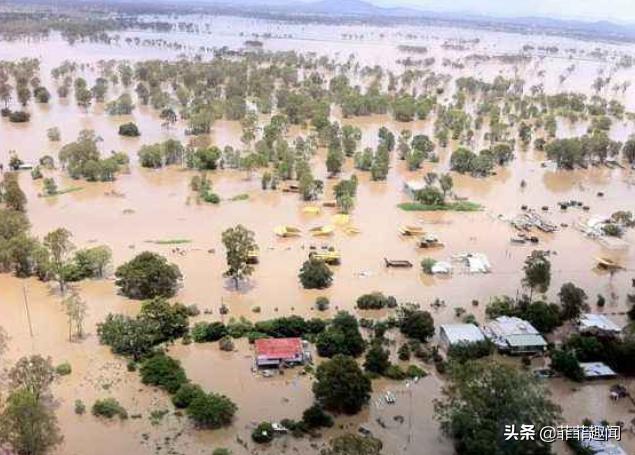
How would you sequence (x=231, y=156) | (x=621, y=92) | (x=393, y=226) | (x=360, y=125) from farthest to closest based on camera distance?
(x=621, y=92), (x=360, y=125), (x=231, y=156), (x=393, y=226)

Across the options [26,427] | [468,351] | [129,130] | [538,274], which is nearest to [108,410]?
[26,427]

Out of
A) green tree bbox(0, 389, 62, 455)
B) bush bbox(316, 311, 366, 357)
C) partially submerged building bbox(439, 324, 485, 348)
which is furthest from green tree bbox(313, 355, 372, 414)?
green tree bbox(0, 389, 62, 455)

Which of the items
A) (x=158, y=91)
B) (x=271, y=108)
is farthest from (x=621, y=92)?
(x=158, y=91)

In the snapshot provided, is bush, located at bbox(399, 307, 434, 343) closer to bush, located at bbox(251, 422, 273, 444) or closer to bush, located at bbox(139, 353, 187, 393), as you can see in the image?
bush, located at bbox(251, 422, 273, 444)

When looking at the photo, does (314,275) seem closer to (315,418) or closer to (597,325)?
(315,418)

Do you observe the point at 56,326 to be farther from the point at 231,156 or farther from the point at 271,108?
the point at 271,108

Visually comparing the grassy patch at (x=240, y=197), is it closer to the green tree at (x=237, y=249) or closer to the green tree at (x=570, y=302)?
the green tree at (x=237, y=249)

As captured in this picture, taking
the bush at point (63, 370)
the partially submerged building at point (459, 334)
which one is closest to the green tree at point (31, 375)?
the bush at point (63, 370)
